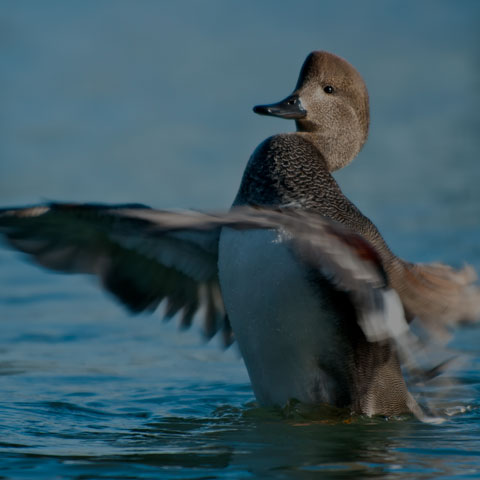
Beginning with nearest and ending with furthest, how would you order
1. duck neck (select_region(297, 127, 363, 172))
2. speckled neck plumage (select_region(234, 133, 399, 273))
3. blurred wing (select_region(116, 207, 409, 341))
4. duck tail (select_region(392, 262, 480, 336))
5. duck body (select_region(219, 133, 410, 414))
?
blurred wing (select_region(116, 207, 409, 341))
duck tail (select_region(392, 262, 480, 336))
duck body (select_region(219, 133, 410, 414))
speckled neck plumage (select_region(234, 133, 399, 273))
duck neck (select_region(297, 127, 363, 172))

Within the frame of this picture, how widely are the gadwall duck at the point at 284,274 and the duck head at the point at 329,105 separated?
76 millimetres

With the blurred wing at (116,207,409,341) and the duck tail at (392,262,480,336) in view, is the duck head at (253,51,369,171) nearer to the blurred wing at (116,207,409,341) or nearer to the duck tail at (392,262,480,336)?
the duck tail at (392,262,480,336)

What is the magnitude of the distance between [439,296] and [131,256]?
1.46 meters

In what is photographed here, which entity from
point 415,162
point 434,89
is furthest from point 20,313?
point 434,89

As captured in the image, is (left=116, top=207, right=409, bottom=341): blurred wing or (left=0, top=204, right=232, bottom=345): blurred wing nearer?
(left=116, top=207, right=409, bottom=341): blurred wing

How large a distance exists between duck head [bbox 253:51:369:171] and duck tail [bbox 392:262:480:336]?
109 centimetres

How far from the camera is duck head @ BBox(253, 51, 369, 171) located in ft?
18.7

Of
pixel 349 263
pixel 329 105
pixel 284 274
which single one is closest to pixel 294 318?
pixel 284 274

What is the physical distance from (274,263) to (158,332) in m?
2.81

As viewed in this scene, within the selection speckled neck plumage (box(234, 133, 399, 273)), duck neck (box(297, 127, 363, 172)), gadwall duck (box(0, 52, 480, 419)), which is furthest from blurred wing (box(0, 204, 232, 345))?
duck neck (box(297, 127, 363, 172))

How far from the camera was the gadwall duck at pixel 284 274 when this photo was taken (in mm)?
4258

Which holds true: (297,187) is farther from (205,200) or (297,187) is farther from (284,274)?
(205,200)

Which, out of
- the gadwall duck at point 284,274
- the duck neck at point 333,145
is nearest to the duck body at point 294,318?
the gadwall duck at point 284,274

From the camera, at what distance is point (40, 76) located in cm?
1330
